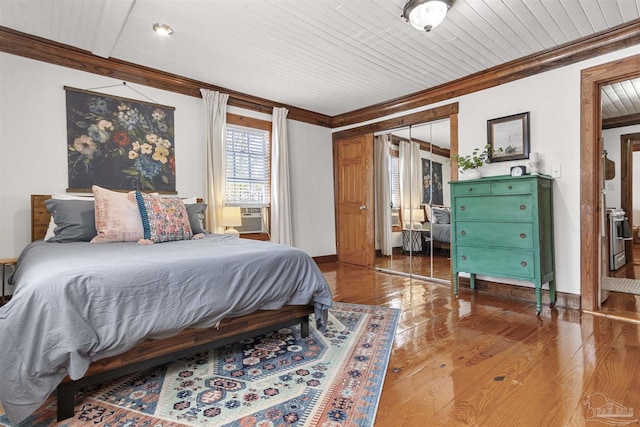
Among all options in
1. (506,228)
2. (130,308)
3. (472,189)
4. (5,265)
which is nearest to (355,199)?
(472,189)

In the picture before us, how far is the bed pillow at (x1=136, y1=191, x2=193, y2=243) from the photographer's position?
2561mm

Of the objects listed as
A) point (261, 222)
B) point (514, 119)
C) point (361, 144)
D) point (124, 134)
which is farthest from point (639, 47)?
point (124, 134)

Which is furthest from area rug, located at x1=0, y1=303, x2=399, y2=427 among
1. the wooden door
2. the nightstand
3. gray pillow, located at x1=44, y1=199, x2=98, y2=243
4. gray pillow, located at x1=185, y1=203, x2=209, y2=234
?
the wooden door

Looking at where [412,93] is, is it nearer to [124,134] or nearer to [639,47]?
[639,47]

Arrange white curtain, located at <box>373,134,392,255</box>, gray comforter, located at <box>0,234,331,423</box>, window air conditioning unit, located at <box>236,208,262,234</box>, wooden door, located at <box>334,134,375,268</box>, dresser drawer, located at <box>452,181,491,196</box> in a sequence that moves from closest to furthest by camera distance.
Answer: gray comforter, located at <box>0,234,331,423</box>
dresser drawer, located at <box>452,181,491,196</box>
window air conditioning unit, located at <box>236,208,262,234</box>
white curtain, located at <box>373,134,392,255</box>
wooden door, located at <box>334,134,375,268</box>

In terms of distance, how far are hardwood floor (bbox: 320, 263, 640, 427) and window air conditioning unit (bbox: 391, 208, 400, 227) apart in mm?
1607

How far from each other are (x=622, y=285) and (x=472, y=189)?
2230 millimetres

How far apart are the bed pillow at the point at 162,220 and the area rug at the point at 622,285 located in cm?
410

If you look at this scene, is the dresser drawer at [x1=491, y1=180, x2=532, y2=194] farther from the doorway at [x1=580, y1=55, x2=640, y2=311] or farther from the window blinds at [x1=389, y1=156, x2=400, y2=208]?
the window blinds at [x1=389, y1=156, x2=400, y2=208]

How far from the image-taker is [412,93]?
418 centimetres

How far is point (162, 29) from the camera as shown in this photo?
265 centimetres

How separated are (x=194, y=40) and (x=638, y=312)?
446cm

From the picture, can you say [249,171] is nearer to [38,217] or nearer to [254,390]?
[38,217]

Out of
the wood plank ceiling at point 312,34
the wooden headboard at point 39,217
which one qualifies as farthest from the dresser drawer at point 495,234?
the wooden headboard at point 39,217
